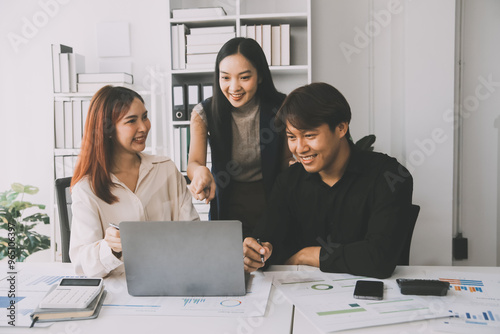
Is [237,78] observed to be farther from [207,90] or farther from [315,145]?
[207,90]

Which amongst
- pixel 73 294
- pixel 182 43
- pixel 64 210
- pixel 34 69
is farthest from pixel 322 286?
pixel 34 69

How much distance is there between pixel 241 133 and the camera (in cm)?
194

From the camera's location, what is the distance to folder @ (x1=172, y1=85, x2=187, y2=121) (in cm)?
284

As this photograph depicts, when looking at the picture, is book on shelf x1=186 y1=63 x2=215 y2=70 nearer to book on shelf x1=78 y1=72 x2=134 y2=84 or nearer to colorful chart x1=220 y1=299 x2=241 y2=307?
book on shelf x1=78 y1=72 x2=134 y2=84

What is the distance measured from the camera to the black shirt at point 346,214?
1307 millimetres

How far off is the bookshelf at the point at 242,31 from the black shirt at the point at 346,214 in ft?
4.17

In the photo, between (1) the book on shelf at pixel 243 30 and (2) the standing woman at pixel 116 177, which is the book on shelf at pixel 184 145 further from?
(2) the standing woman at pixel 116 177

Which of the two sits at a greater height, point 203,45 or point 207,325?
point 203,45

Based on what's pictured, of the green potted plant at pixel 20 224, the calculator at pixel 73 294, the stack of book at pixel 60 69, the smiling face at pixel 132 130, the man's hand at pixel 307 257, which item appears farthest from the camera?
the green potted plant at pixel 20 224

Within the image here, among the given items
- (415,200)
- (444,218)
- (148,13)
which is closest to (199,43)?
(148,13)

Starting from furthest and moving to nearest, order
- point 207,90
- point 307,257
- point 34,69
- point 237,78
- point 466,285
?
point 34,69 < point 207,90 < point 237,78 < point 307,257 < point 466,285

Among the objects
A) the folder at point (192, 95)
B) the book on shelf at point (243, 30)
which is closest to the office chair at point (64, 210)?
the folder at point (192, 95)

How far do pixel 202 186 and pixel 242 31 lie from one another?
159cm

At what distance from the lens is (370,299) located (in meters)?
1.07
